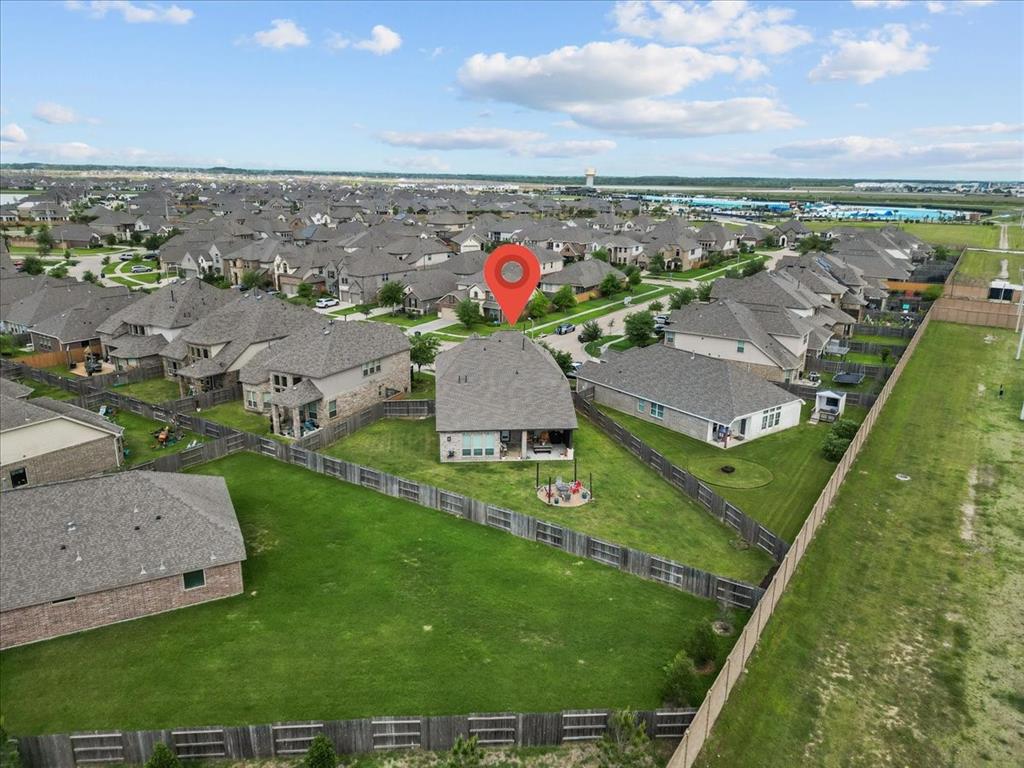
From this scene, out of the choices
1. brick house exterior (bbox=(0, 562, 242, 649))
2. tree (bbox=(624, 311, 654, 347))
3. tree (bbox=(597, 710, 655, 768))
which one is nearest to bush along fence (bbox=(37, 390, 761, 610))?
tree (bbox=(597, 710, 655, 768))

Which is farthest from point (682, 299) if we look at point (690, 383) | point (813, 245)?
point (813, 245)

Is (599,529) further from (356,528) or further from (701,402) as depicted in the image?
(701,402)

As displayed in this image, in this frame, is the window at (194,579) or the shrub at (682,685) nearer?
the shrub at (682,685)

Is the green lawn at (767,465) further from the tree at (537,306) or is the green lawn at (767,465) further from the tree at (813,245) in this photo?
the tree at (813,245)

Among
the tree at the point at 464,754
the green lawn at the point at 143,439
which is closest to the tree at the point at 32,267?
the green lawn at the point at 143,439

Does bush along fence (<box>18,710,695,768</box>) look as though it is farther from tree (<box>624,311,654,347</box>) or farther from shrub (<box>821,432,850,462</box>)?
tree (<box>624,311,654,347</box>)

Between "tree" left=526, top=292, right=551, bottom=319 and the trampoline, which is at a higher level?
"tree" left=526, top=292, right=551, bottom=319

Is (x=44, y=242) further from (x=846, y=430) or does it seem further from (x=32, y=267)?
(x=846, y=430)
